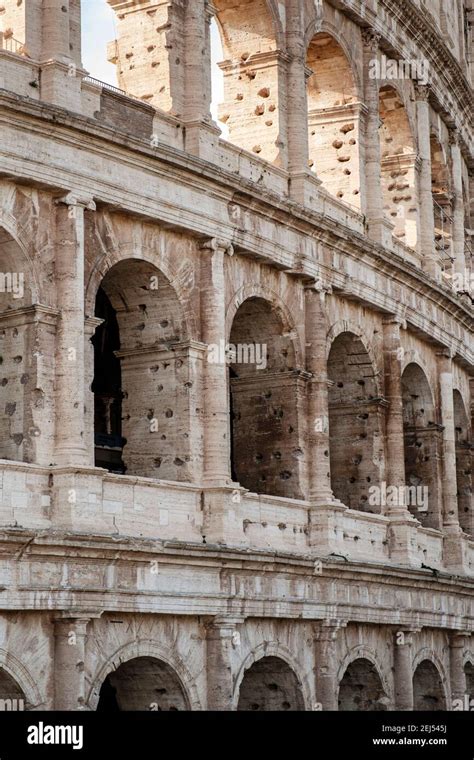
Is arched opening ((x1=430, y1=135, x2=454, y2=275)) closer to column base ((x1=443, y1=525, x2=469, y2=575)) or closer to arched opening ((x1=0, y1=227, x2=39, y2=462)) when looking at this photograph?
column base ((x1=443, y1=525, x2=469, y2=575))

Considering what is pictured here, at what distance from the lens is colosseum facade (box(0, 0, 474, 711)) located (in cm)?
1811

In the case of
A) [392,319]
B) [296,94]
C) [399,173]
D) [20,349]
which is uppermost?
[399,173]

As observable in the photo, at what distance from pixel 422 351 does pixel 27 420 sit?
11.1 m

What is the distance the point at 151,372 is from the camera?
20562 mm

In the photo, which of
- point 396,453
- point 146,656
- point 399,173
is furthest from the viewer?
point 399,173

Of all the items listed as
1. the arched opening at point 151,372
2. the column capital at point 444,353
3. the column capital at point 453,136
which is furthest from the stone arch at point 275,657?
the column capital at point 453,136

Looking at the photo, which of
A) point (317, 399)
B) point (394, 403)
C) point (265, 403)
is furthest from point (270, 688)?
point (394, 403)

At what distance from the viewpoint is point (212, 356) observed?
20594mm

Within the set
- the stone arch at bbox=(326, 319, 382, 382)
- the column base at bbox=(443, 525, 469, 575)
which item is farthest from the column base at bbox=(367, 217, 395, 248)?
the column base at bbox=(443, 525, 469, 575)

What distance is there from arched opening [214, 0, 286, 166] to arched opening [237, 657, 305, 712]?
712 cm

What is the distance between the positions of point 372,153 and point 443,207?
5.27m
